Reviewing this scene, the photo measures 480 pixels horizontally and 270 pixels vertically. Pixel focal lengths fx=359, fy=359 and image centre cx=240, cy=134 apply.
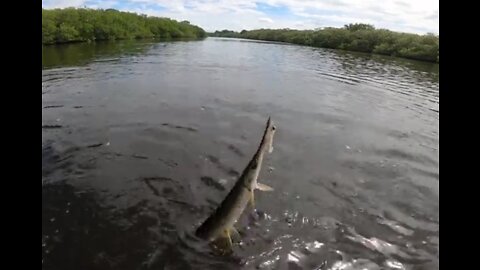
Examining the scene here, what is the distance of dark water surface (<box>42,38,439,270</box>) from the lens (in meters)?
7.02

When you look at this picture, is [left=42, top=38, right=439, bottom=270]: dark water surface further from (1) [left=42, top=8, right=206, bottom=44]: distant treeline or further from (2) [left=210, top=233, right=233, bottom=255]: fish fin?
(1) [left=42, top=8, right=206, bottom=44]: distant treeline

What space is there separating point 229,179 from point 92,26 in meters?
67.3

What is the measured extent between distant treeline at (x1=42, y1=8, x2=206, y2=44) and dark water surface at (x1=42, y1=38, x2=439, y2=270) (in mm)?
41167

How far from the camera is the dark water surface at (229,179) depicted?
7.02 metres

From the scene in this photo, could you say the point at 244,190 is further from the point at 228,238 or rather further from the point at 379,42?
the point at 379,42

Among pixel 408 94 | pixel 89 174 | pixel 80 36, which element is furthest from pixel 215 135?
pixel 80 36

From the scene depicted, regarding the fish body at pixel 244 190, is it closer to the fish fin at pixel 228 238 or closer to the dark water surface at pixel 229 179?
the fish fin at pixel 228 238

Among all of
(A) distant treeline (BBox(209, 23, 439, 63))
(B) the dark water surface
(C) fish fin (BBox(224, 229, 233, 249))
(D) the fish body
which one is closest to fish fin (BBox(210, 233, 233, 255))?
(C) fish fin (BBox(224, 229, 233, 249))

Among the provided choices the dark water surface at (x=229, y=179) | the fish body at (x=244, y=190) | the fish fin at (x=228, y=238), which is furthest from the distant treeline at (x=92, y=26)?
the fish body at (x=244, y=190)

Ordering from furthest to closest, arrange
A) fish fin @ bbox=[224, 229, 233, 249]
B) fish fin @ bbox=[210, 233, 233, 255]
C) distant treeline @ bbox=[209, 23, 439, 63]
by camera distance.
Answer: distant treeline @ bbox=[209, 23, 439, 63] < fish fin @ bbox=[210, 233, 233, 255] < fish fin @ bbox=[224, 229, 233, 249]

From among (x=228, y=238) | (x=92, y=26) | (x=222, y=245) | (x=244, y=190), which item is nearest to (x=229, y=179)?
(x=222, y=245)

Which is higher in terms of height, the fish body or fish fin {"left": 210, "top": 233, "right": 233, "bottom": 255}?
the fish body

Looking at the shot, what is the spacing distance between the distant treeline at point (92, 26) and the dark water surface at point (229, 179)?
41.2 m
